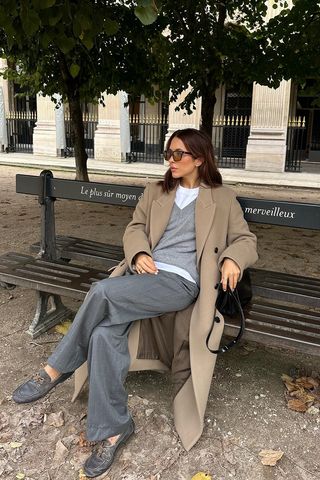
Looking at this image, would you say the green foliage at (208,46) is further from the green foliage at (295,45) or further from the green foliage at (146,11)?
the green foliage at (146,11)

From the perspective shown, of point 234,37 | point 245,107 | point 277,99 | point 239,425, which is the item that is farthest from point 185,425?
point 245,107

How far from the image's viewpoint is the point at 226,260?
2441 mm

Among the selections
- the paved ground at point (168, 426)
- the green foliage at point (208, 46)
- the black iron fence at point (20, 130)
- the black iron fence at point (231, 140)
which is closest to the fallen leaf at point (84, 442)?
the paved ground at point (168, 426)

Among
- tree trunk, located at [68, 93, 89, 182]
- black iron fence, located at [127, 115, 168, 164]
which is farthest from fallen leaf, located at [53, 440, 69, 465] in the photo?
black iron fence, located at [127, 115, 168, 164]

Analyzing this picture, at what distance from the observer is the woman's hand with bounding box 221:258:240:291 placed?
238 centimetres

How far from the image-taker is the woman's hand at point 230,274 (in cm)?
238

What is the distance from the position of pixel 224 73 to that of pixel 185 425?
5.99 meters

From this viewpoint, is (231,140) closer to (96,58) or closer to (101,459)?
(96,58)

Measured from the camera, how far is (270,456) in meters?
2.24

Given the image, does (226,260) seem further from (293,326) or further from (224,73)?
(224,73)

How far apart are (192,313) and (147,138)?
18.0 m

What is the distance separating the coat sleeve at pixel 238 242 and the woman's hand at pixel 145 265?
340 mm

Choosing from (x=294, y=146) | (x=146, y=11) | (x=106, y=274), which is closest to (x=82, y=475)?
(x=106, y=274)

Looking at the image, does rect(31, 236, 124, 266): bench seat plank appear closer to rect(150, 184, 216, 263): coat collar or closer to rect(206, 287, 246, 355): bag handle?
rect(150, 184, 216, 263): coat collar
